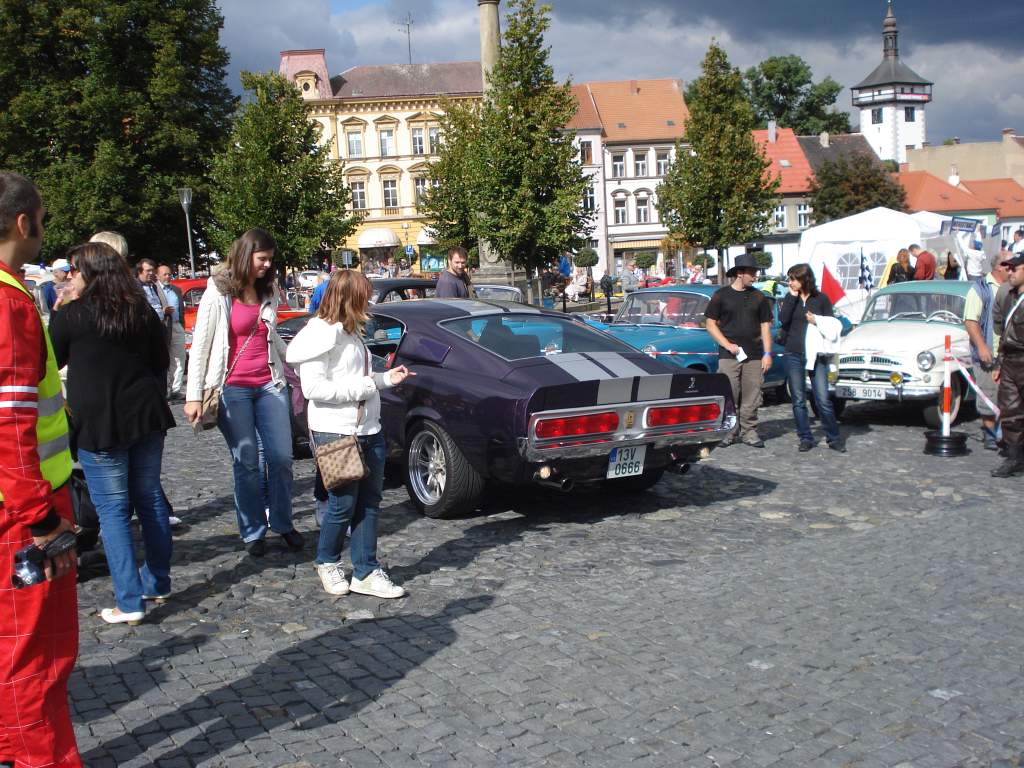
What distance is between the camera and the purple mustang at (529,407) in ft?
23.0

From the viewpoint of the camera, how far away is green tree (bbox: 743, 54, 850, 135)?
9094cm

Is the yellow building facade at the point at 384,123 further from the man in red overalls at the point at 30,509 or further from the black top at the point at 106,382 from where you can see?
the man in red overalls at the point at 30,509

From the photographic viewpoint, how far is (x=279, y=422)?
21.4 feet

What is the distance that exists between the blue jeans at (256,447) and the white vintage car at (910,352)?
6.61 m

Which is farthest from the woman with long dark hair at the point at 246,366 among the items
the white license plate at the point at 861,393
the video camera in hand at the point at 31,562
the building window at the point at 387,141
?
the building window at the point at 387,141

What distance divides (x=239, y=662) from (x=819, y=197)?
225 feet

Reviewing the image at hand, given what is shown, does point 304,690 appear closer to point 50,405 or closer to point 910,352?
point 50,405

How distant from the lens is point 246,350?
252 inches

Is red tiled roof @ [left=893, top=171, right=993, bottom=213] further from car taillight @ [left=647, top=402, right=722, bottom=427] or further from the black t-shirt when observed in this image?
car taillight @ [left=647, top=402, right=722, bottom=427]

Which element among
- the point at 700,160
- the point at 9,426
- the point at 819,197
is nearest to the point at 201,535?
the point at 9,426

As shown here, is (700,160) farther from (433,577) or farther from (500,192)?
(433,577)

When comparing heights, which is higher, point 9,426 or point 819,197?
point 819,197

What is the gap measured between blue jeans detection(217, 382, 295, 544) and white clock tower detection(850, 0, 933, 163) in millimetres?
124174

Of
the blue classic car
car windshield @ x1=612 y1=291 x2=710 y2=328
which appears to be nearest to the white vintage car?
the blue classic car
